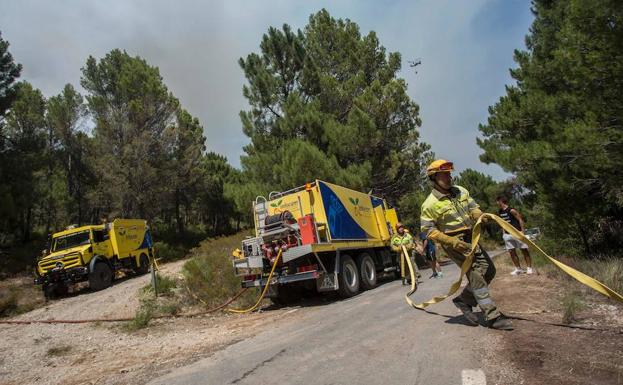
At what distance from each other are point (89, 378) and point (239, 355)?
194cm


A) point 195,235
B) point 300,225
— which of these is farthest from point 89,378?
point 195,235

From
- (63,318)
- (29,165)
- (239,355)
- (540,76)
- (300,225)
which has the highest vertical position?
(29,165)

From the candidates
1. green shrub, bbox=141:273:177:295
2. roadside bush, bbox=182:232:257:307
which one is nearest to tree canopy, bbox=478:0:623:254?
roadside bush, bbox=182:232:257:307

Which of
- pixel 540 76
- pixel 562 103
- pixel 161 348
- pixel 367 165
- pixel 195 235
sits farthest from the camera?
pixel 195 235

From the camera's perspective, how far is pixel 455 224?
5.11m

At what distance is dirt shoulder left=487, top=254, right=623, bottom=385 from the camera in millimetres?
3324

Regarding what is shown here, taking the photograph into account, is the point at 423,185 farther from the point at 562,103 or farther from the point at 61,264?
the point at 61,264

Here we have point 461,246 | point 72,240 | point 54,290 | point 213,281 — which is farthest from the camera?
point 72,240

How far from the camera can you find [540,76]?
1288cm

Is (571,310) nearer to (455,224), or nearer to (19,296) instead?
(455,224)

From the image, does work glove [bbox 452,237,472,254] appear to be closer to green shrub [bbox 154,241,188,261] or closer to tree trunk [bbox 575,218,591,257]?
tree trunk [bbox 575,218,591,257]

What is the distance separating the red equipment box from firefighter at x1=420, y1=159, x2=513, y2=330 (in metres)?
4.93

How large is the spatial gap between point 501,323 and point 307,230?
5.77 m

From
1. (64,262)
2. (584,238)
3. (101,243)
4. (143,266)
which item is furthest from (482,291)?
(143,266)
